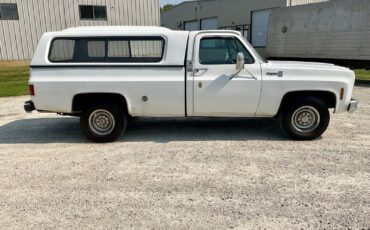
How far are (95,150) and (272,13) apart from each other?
53.0ft

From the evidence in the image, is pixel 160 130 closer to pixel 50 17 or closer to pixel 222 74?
pixel 222 74

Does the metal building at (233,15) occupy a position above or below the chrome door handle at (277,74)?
above

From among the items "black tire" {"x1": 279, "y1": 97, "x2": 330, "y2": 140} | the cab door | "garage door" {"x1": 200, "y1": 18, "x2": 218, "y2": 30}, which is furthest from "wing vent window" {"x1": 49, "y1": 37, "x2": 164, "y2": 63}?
"garage door" {"x1": 200, "y1": 18, "x2": 218, "y2": 30}

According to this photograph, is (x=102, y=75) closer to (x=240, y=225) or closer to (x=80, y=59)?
(x=80, y=59)

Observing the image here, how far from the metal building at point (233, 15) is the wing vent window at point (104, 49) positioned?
23431mm

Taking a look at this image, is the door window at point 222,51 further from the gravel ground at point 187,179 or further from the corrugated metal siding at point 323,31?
the corrugated metal siding at point 323,31

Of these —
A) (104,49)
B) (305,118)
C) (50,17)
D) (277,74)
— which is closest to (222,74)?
(277,74)

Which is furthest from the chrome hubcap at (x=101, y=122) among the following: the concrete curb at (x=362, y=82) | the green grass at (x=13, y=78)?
the concrete curb at (x=362, y=82)

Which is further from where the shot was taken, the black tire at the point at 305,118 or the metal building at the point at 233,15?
the metal building at the point at 233,15

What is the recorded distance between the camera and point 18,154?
5.54m

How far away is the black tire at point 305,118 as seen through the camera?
5.79 metres

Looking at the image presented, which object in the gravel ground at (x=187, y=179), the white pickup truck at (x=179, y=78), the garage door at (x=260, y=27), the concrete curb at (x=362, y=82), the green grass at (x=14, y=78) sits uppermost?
the garage door at (x=260, y=27)

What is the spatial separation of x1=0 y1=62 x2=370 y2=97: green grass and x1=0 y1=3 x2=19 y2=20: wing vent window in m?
2.75

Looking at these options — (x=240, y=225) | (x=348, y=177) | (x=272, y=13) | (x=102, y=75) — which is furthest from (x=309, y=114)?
(x=272, y=13)
